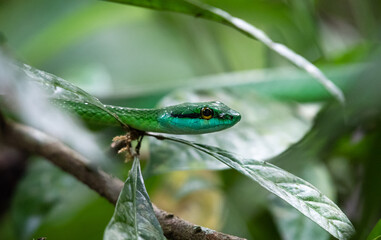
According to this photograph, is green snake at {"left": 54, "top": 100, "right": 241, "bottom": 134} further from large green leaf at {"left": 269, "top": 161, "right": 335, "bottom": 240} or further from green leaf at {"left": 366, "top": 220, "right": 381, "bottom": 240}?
green leaf at {"left": 366, "top": 220, "right": 381, "bottom": 240}

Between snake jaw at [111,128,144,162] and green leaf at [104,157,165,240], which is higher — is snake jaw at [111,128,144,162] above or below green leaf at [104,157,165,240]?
above

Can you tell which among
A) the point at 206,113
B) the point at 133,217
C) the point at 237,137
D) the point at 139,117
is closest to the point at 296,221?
the point at 237,137

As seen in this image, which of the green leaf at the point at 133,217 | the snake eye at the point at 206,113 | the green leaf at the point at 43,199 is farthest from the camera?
the green leaf at the point at 43,199

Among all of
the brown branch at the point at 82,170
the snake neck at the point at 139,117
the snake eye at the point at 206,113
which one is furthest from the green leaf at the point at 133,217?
the snake eye at the point at 206,113

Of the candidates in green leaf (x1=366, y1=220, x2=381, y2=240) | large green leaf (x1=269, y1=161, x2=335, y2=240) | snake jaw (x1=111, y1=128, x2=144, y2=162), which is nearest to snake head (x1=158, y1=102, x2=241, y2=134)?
snake jaw (x1=111, y1=128, x2=144, y2=162)

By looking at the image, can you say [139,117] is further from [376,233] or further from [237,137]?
[376,233]

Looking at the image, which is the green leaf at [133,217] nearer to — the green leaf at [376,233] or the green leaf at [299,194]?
the green leaf at [299,194]
